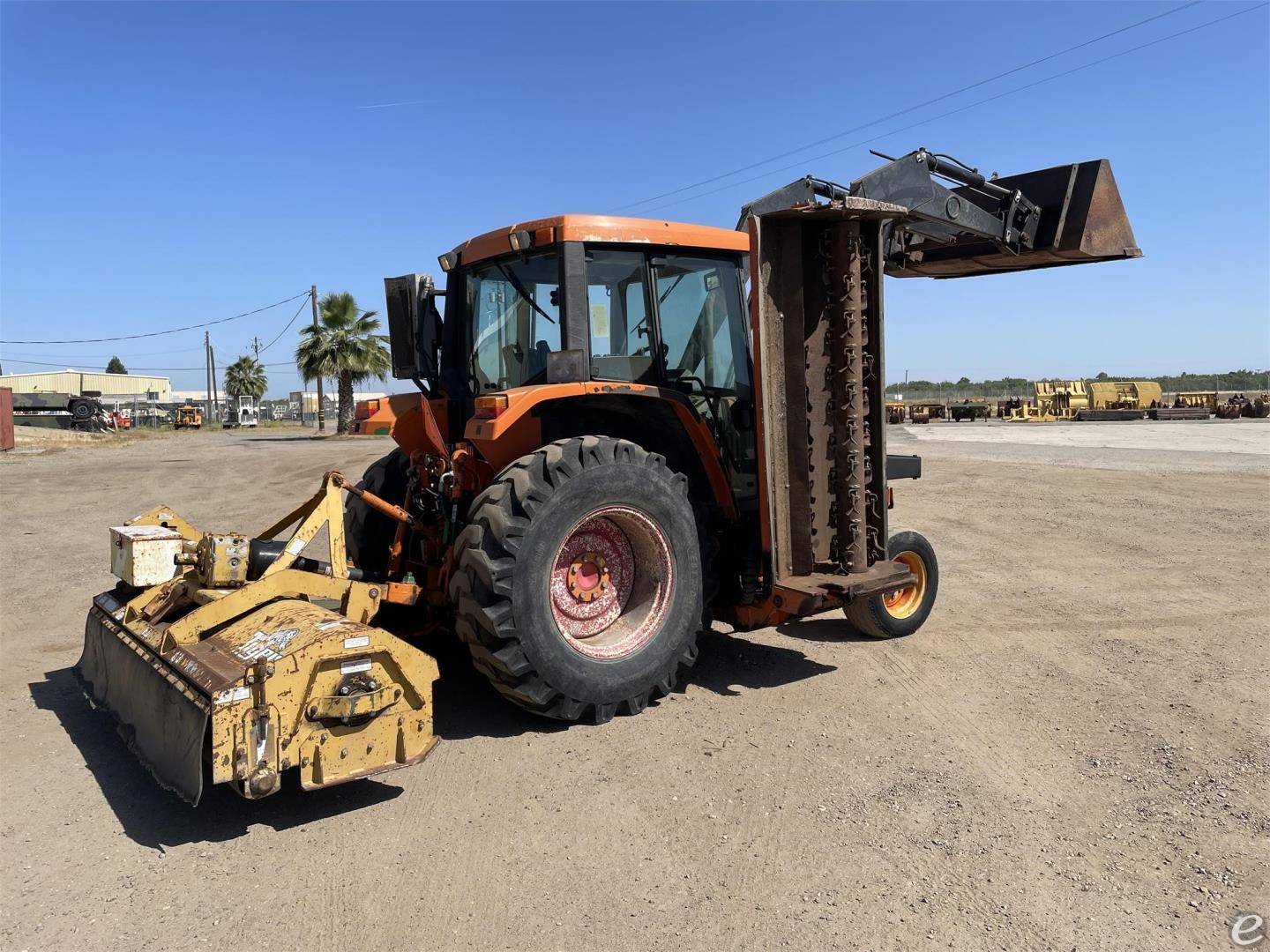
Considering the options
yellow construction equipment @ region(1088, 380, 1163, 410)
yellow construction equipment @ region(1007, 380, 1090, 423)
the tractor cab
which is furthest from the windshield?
yellow construction equipment @ region(1088, 380, 1163, 410)

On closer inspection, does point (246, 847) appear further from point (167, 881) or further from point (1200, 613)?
point (1200, 613)

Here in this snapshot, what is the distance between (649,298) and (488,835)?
3.01 m

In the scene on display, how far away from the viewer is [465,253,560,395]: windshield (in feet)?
16.6

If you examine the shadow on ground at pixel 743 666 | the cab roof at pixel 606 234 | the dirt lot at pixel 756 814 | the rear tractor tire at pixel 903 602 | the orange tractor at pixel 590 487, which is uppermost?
the cab roof at pixel 606 234

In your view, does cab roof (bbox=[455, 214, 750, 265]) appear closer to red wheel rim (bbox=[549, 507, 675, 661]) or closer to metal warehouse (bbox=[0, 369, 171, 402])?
red wheel rim (bbox=[549, 507, 675, 661])

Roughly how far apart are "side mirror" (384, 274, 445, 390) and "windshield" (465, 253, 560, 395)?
29 centimetres

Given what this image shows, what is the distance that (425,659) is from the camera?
12.3ft

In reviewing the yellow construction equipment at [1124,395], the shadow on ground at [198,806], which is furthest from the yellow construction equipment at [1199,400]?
the shadow on ground at [198,806]

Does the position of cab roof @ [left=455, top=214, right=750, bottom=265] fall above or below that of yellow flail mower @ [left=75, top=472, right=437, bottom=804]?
above

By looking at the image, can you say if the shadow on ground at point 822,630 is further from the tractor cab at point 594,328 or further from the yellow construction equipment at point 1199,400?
the yellow construction equipment at point 1199,400

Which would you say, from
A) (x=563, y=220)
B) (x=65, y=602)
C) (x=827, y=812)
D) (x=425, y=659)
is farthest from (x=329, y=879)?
(x=65, y=602)

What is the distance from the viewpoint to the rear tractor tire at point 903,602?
6.15 m

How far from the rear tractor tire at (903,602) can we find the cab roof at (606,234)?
2367mm

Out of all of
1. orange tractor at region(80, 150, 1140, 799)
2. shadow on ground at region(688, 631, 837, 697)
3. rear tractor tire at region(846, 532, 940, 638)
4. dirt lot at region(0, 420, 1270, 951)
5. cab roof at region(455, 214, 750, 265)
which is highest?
cab roof at region(455, 214, 750, 265)
